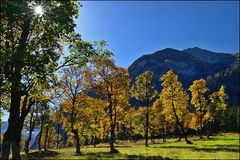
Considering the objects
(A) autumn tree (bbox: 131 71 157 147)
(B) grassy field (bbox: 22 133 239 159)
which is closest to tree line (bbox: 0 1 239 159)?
(A) autumn tree (bbox: 131 71 157 147)

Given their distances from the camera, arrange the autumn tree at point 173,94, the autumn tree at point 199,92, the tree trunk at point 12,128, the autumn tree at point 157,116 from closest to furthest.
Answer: the tree trunk at point 12,128, the autumn tree at point 173,94, the autumn tree at point 199,92, the autumn tree at point 157,116

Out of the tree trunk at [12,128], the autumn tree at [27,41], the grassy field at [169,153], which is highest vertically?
the autumn tree at [27,41]

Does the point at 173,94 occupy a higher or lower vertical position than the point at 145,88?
lower

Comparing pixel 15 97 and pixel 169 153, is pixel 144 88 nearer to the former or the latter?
pixel 169 153

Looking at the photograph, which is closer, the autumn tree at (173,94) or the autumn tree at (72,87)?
the autumn tree at (72,87)

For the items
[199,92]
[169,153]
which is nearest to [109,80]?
[169,153]

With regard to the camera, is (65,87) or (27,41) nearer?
(27,41)

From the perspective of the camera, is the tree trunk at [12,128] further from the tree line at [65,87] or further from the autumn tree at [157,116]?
the autumn tree at [157,116]

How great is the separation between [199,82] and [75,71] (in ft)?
157

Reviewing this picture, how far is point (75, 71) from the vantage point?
55.7 metres

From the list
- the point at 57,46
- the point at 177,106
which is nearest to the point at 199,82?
the point at 177,106

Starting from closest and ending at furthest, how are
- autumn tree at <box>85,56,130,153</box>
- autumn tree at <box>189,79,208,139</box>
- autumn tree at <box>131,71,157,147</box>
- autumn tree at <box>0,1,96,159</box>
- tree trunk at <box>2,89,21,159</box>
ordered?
autumn tree at <box>0,1,96,159</box>, tree trunk at <box>2,89,21,159</box>, autumn tree at <box>85,56,130,153</box>, autumn tree at <box>131,71,157,147</box>, autumn tree at <box>189,79,208,139</box>

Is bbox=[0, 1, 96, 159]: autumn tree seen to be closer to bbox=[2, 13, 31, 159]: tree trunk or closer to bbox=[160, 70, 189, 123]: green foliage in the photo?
bbox=[2, 13, 31, 159]: tree trunk

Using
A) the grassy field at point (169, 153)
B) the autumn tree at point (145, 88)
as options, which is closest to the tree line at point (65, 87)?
the autumn tree at point (145, 88)
